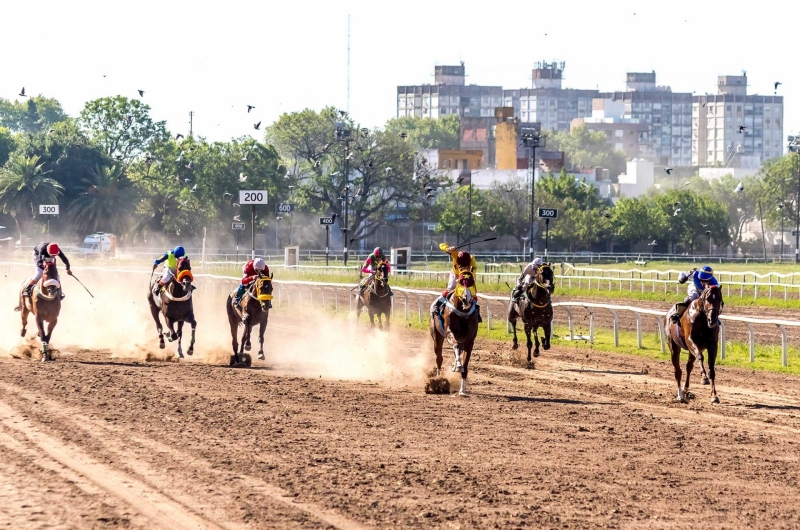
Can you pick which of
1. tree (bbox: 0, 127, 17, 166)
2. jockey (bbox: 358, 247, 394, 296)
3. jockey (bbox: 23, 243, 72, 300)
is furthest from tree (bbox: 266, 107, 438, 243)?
jockey (bbox: 23, 243, 72, 300)

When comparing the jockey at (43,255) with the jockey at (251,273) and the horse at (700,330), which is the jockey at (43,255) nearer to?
the jockey at (251,273)

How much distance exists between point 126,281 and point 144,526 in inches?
1499

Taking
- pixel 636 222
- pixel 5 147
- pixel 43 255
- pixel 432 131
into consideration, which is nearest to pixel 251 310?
pixel 43 255

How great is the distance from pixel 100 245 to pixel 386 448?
216 feet

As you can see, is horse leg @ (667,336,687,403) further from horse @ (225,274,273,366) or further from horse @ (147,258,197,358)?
horse @ (147,258,197,358)

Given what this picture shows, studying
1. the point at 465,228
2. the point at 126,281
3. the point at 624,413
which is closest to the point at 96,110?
the point at 465,228

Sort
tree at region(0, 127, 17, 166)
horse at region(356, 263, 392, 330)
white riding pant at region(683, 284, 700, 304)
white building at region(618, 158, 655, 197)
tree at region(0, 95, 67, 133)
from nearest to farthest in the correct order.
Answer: white riding pant at region(683, 284, 700, 304) → horse at region(356, 263, 392, 330) → tree at region(0, 127, 17, 166) → white building at region(618, 158, 655, 197) → tree at region(0, 95, 67, 133)

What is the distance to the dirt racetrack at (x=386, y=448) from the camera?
30.5ft

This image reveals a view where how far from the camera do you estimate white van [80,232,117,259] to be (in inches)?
2781

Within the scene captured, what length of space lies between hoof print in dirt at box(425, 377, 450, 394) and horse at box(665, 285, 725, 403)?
3014 mm

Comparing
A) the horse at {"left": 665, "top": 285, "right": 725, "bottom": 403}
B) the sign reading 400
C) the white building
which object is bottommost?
the horse at {"left": 665, "top": 285, "right": 725, "bottom": 403}

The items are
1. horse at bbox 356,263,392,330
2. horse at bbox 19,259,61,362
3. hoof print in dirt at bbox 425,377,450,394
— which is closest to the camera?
hoof print in dirt at bbox 425,377,450,394

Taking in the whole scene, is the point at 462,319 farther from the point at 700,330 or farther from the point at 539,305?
the point at 539,305

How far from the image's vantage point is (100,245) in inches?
2972
